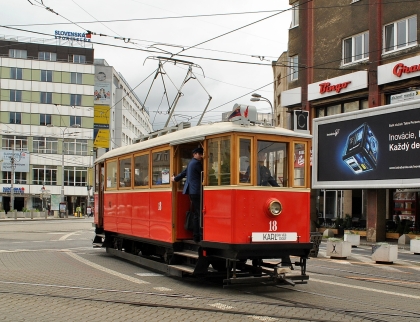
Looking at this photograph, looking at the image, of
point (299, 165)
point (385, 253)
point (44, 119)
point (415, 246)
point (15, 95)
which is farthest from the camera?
point (44, 119)

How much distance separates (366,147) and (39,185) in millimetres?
55170

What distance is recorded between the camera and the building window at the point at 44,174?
7400cm

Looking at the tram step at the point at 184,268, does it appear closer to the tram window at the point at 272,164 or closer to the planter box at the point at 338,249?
the tram window at the point at 272,164

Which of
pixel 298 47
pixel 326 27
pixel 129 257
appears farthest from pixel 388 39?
pixel 129 257

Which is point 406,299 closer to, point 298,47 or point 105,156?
point 105,156

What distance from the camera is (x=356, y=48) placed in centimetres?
2852

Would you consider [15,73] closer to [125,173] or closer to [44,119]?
[44,119]

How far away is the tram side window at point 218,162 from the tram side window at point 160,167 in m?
1.51

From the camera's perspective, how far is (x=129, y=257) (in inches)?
571

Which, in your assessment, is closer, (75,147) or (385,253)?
(385,253)

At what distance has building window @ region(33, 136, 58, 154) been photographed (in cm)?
7438

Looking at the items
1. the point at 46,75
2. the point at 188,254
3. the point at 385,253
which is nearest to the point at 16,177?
the point at 46,75

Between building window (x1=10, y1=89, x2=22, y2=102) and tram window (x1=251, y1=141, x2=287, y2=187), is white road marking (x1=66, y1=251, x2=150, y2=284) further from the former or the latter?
building window (x1=10, y1=89, x2=22, y2=102)

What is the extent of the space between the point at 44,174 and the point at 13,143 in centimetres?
536
